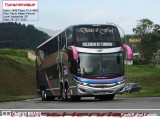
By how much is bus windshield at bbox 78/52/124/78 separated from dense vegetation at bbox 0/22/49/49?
355 feet

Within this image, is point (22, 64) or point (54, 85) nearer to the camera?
point (54, 85)

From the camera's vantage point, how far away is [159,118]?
8328 millimetres

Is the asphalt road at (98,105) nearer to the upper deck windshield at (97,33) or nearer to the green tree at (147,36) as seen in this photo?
the upper deck windshield at (97,33)

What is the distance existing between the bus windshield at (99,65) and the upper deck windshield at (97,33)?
85 cm

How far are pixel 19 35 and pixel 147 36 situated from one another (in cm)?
3897

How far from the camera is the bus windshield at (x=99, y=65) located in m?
24.5

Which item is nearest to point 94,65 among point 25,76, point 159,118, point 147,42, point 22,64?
point 159,118

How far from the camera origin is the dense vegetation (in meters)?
134

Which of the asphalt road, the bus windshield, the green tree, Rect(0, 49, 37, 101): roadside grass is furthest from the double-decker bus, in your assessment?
the green tree

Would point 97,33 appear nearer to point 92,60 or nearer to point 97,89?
point 92,60

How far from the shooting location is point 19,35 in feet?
466

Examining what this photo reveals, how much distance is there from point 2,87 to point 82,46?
38469 mm

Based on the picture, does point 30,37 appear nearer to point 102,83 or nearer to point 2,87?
point 2,87

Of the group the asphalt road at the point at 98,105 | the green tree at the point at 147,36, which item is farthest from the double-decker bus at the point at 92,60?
the green tree at the point at 147,36
